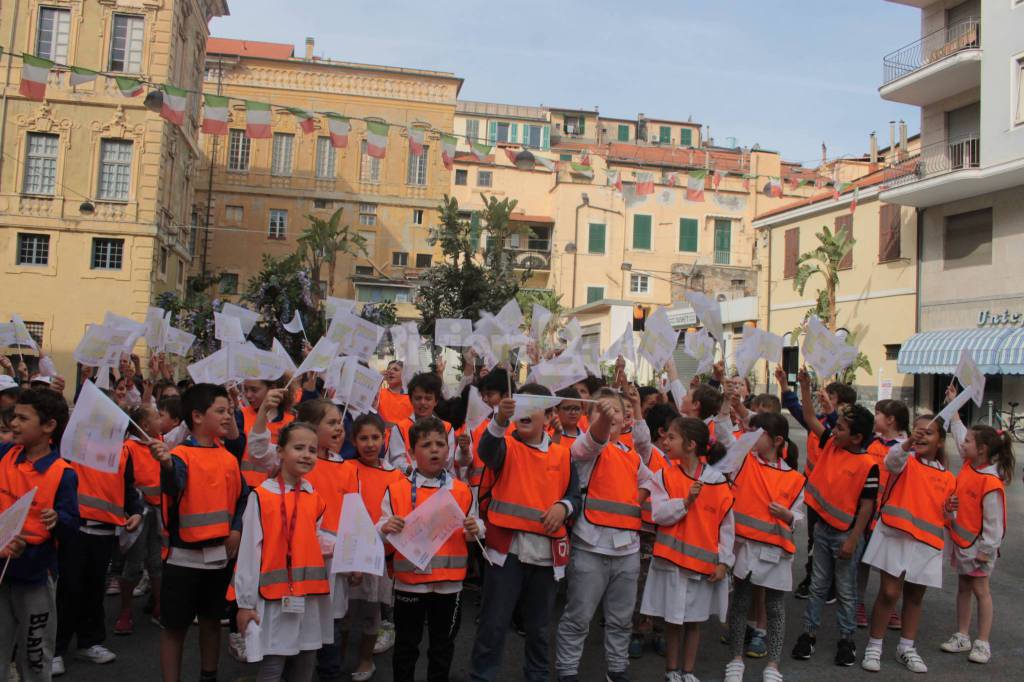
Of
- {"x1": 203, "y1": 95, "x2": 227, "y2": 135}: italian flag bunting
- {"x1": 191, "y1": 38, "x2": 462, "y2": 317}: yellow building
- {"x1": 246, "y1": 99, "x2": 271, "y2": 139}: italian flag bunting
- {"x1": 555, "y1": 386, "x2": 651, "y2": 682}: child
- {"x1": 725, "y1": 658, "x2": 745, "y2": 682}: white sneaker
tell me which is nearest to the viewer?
{"x1": 555, "y1": 386, "x2": 651, "y2": 682}: child

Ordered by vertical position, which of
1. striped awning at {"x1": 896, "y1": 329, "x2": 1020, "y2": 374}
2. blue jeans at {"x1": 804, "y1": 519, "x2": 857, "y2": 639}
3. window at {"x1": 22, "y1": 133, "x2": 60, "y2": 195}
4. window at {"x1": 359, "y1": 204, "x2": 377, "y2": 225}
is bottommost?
blue jeans at {"x1": 804, "y1": 519, "x2": 857, "y2": 639}

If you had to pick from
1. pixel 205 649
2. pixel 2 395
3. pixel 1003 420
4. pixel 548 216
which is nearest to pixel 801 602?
pixel 205 649

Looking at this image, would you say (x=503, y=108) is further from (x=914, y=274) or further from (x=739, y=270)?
(x=914, y=274)

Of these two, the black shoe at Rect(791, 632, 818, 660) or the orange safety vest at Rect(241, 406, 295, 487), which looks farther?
the black shoe at Rect(791, 632, 818, 660)

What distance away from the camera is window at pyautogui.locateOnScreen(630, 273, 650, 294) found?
45031 mm

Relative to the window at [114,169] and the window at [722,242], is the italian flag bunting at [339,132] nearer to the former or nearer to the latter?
Result: the window at [114,169]

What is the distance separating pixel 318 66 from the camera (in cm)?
4491

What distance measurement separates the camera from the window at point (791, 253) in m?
31.1

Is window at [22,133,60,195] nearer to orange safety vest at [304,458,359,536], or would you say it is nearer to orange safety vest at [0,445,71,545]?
orange safety vest at [0,445,71,545]

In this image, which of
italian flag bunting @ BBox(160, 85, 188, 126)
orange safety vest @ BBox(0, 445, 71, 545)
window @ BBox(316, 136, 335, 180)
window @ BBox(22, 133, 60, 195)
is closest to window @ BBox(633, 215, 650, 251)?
window @ BBox(316, 136, 335, 180)

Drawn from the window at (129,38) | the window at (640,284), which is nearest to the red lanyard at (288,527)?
the window at (129,38)

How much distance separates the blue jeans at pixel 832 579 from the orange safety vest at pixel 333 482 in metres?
3.26

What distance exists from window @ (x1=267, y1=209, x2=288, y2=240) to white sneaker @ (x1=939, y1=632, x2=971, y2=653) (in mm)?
42597

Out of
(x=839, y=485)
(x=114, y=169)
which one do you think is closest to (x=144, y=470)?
(x=839, y=485)
